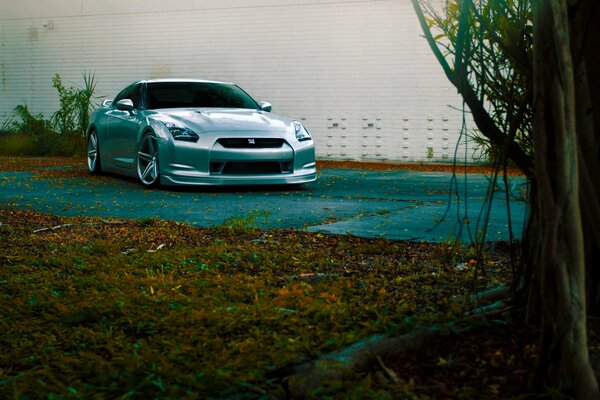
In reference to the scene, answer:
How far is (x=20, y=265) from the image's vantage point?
4.55 metres

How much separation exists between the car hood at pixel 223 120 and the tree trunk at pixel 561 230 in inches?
273

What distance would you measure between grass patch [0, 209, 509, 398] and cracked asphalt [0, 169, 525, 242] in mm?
707

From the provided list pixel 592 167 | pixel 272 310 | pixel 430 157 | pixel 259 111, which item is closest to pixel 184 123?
pixel 259 111

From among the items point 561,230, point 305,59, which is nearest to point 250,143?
point 561,230

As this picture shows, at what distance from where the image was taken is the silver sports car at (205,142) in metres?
9.00

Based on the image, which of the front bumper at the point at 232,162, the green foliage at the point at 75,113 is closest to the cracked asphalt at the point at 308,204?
the front bumper at the point at 232,162

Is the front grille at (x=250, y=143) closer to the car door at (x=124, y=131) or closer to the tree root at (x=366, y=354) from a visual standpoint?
the car door at (x=124, y=131)

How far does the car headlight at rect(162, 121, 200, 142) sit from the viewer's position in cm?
901

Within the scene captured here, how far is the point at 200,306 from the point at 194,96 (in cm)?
719

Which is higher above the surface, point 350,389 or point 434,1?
point 434,1

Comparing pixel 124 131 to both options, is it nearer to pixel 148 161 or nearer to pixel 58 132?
pixel 148 161

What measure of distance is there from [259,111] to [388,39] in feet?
21.9

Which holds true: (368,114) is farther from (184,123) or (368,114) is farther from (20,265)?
(20,265)

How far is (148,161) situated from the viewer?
9.58m
